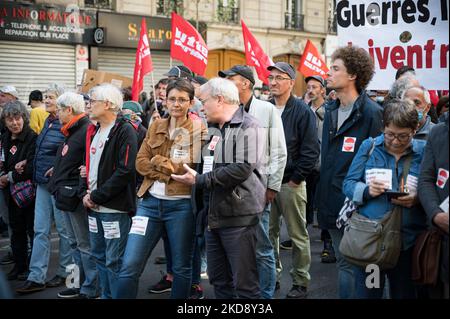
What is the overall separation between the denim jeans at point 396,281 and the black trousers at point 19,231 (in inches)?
156

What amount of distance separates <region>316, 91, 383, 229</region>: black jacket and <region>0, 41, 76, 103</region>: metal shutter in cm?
1431

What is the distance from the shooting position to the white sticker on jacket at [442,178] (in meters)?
3.37

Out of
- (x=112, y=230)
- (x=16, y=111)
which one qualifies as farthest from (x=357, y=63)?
(x=16, y=111)

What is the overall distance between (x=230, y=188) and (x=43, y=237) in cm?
271

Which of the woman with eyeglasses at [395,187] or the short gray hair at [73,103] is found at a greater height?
the short gray hair at [73,103]

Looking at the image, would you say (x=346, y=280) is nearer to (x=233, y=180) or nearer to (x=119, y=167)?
(x=233, y=180)

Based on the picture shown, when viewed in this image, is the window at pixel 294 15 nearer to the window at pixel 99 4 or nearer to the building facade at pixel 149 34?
the building facade at pixel 149 34

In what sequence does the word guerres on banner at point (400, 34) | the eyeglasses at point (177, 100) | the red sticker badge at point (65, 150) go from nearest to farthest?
the eyeglasses at point (177, 100)
the word guerres on banner at point (400, 34)
the red sticker badge at point (65, 150)

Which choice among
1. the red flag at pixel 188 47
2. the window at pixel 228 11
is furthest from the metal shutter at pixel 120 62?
the red flag at pixel 188 47

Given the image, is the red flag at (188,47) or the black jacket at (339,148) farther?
the red flag at (188,47)

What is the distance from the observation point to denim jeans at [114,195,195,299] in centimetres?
466

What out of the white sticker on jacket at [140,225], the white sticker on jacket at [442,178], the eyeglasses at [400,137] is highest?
the eyeglasses at [400,137]
